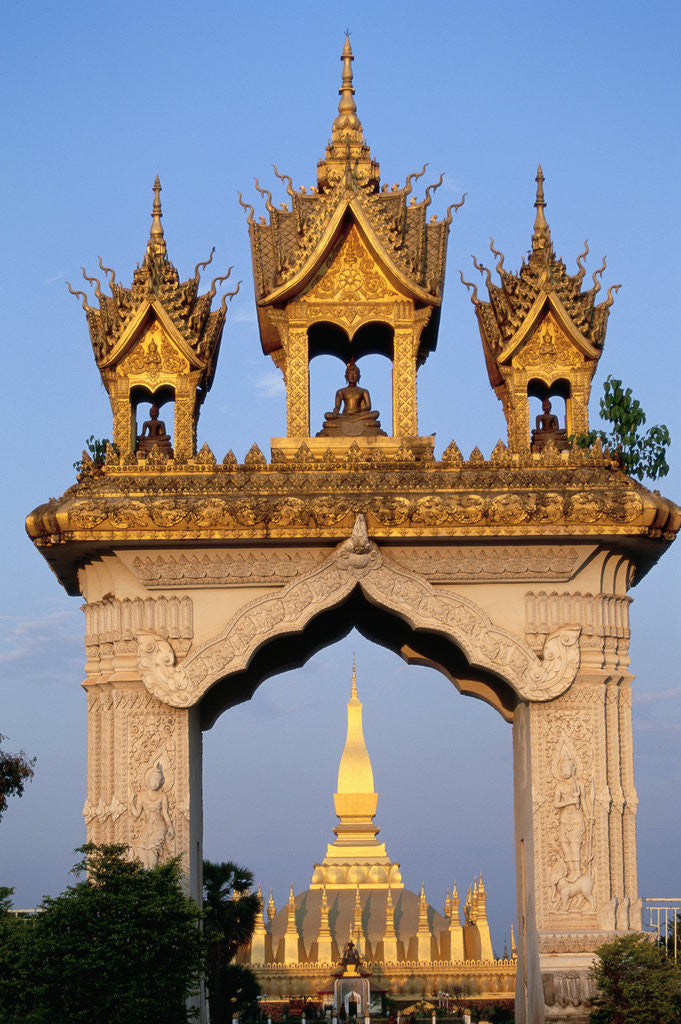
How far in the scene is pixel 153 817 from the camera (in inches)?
840

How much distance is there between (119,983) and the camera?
19.0m

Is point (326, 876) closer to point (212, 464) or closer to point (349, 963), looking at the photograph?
point (349, 963)

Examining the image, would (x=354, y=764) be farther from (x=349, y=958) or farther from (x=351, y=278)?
(x=351, y=278)

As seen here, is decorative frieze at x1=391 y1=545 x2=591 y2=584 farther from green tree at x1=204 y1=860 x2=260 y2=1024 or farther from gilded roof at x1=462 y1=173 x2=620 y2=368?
green tree at x1=204 y1=860 x2=260 y2=1024

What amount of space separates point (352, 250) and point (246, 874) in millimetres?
16415

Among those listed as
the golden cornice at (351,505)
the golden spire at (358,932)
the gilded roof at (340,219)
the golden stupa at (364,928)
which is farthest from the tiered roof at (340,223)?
the golden spire at (358,932)

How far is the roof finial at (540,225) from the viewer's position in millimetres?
24266

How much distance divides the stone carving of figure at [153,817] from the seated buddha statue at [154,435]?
4.65 metres

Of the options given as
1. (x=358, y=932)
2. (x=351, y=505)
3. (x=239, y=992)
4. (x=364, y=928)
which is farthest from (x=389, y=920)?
(x=351, y=505)

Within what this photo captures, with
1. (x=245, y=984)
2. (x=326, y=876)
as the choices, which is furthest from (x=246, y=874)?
(x=326, y=876)

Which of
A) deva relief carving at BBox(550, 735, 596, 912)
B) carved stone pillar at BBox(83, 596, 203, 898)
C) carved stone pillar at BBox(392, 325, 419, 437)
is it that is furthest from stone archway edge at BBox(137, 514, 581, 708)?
carved stone pillar at BBox(392, 325, 419, 437)

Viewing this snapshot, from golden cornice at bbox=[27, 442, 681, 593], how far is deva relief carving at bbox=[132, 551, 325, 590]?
300mm

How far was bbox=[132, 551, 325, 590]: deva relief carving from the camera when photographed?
22016 millimetres

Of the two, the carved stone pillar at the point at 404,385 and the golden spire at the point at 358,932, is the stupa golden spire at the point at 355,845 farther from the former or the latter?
the carved stone pillar at the point at 404,385
